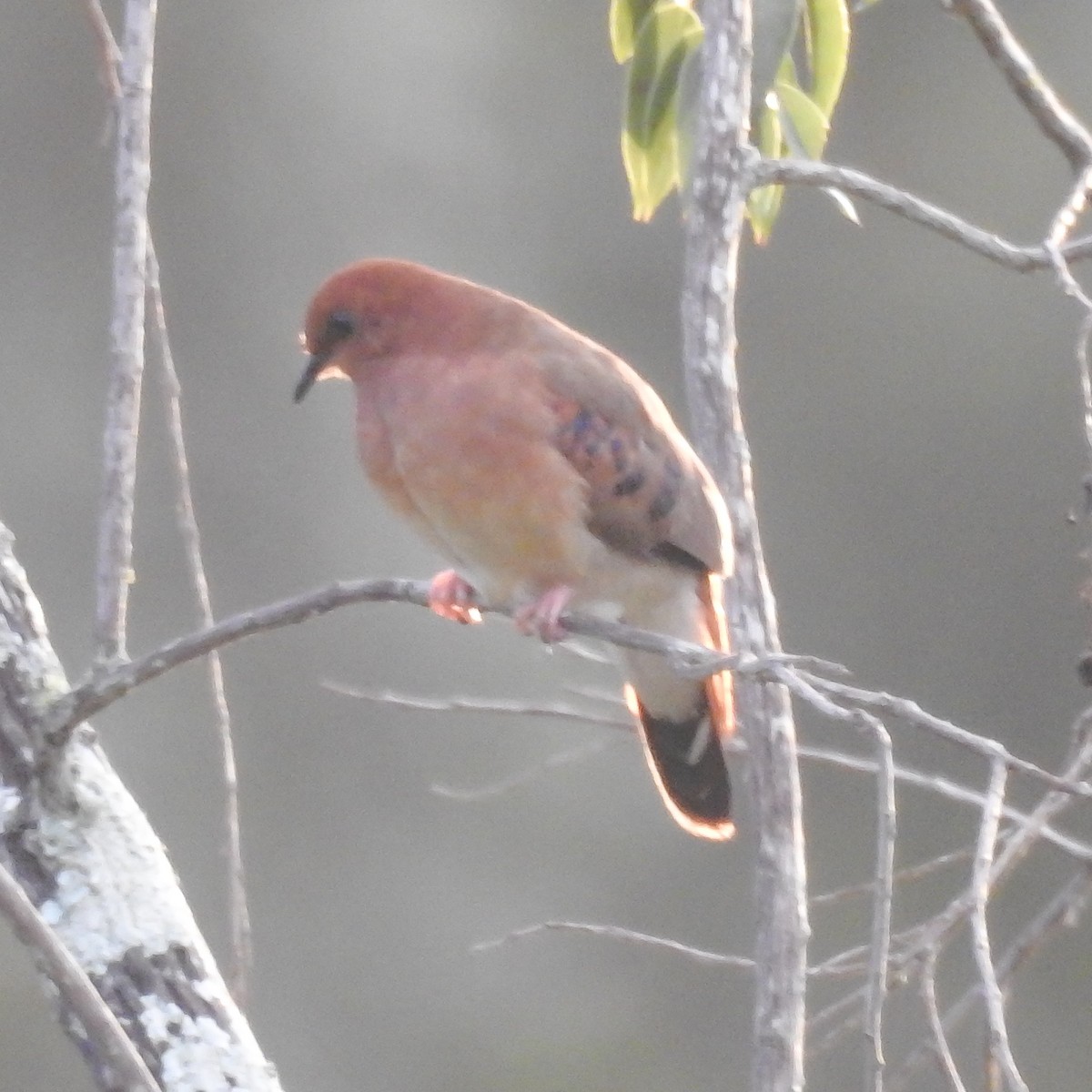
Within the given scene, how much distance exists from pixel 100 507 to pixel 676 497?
782mm

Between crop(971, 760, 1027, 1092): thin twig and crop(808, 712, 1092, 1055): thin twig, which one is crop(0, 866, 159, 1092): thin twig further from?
crop(808, 712, 1092, 1055): thin twig

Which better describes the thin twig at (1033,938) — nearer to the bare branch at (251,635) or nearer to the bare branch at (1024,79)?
the bare branch at (251,635)

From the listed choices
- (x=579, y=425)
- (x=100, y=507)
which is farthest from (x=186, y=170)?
(x=100, y=507)

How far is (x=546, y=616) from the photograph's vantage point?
2.25m

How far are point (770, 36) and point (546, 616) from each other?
80cm

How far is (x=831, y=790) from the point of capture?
16.9ft

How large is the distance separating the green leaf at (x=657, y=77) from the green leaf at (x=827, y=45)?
0.16m

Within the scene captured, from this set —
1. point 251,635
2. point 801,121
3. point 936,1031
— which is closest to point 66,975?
point 251,635

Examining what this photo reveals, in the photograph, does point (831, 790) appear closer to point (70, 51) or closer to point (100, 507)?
point (70, 51)

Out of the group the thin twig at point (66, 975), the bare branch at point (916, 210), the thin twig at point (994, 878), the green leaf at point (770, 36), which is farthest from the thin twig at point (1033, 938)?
the green leaf at point (770, 36)

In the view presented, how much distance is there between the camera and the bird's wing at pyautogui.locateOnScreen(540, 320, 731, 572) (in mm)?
2314

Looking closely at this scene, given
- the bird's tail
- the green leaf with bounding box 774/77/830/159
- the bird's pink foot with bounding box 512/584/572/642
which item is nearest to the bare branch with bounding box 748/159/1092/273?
the green leaf with bounding box 774/77/830/159

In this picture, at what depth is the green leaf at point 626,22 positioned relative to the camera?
255cm

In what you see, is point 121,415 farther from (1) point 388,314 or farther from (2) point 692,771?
(2) point 692,771
